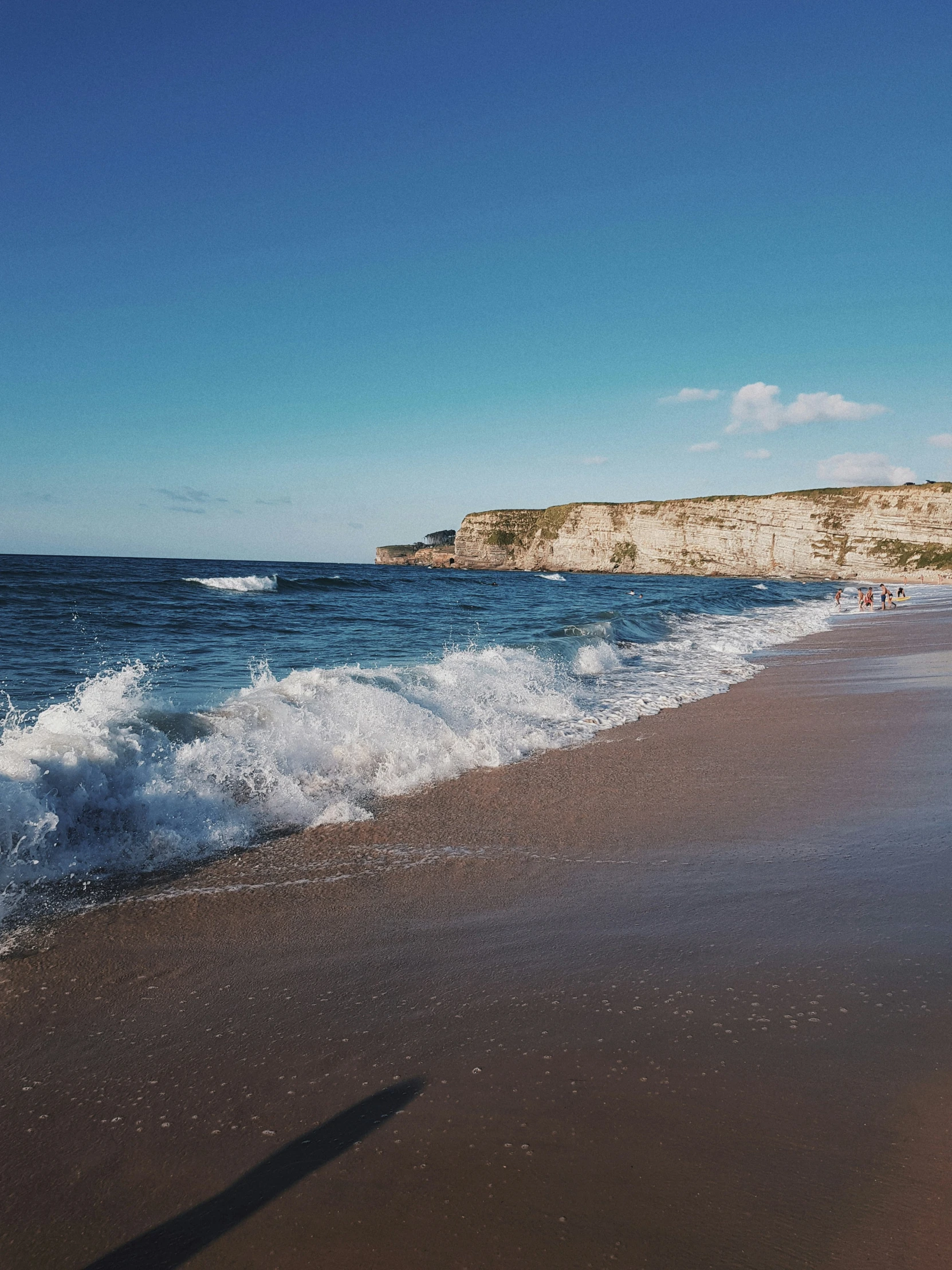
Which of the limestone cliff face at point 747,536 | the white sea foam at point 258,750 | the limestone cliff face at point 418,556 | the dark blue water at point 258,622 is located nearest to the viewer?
the white sea foam at point 258,750

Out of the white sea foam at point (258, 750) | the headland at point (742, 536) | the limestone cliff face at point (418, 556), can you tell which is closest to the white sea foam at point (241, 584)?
the white sea foam at point (258, 750)

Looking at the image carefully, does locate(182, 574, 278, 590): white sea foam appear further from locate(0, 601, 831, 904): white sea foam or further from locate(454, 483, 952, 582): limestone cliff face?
locate(454, 483, 952, 582): limestone cliff face

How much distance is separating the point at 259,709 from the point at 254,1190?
5.60 m

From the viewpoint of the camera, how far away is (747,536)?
70625 mm

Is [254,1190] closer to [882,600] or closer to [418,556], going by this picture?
[882,600]

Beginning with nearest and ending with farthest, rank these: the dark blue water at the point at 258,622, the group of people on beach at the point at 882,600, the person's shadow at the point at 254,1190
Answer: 1. the person's shadow at the point at 254,1190
2. the dark blue water at the point at 258,622
3. the group of people on beach at the point at 882,600

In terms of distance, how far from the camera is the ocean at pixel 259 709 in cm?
489

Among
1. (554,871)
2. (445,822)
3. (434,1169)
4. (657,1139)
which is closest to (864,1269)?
(657,1139)

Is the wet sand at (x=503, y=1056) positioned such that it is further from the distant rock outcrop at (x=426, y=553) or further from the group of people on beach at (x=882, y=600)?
the distant rock outcrop at (x=426, y=553)

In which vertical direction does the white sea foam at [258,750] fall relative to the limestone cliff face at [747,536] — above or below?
below

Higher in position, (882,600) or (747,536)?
(747,536)

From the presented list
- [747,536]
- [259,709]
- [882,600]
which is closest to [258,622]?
[259,709]

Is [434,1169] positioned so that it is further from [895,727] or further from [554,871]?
[895,727]

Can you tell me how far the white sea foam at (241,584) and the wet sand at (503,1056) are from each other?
34043 millimetres
